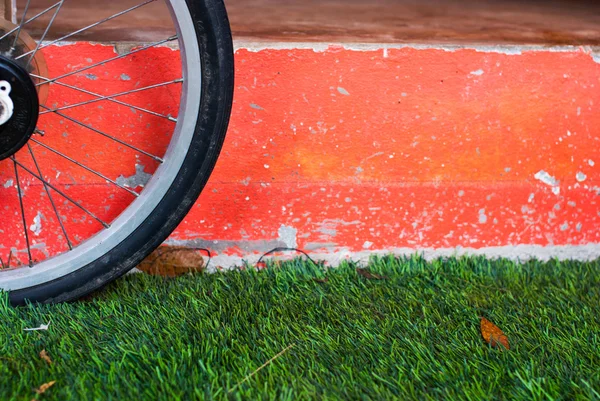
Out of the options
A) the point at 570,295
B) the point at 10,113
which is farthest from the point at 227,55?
the point at 570,295

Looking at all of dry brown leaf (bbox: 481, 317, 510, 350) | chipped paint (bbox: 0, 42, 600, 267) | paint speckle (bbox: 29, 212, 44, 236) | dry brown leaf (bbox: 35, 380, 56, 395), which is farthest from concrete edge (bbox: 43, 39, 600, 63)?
dry brown leaf (bbox: 35, 380, 56, 395)

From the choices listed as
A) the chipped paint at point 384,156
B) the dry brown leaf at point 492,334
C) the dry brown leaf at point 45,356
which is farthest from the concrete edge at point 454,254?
the dry brown leaf at point 45,356

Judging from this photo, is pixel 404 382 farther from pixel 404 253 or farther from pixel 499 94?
pixel 499 94

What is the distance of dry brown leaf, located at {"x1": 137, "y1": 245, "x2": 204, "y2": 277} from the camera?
5.29 feet

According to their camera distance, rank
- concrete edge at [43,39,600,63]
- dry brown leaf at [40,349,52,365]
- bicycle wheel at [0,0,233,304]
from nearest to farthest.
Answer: dry brown leaf at [40,349,52,365], bicycle wheel at [0,0,233,304], concrete edge at [43,39,600,63]

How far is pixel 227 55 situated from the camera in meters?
1.27

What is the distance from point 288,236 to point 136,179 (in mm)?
486

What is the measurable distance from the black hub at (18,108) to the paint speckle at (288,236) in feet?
2.49

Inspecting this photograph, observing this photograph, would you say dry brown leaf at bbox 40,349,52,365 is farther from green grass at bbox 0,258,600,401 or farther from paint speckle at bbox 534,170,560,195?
paint speckle at bbox 534,170,560,195

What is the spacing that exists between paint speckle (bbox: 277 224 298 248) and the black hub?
76 centimetres

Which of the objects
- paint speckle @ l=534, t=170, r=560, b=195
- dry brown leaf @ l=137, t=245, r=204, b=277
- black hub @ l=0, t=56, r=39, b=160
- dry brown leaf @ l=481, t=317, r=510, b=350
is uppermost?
black hub @ l=0, t=56, r=39, b=160

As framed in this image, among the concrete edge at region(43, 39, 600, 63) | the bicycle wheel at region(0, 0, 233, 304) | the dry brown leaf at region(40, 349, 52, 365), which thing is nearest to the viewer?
the dry brown leaf at region(40, 349, 52, 365)

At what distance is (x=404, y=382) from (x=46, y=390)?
0.68 metres

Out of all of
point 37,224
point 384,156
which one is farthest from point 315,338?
point 37,224
